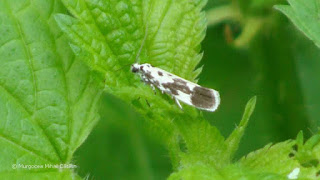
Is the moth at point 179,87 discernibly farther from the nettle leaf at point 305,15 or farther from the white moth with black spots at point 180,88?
the nettle leaf at point 305,15

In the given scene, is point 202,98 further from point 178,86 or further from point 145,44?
point 145,44

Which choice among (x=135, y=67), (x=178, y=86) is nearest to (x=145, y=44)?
(x=135, y=67)

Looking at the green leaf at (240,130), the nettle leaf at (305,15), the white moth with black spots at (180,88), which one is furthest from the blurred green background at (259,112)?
the green leaf at (240,130)

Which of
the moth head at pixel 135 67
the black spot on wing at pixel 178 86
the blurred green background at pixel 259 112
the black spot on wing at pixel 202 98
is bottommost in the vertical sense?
the blurred green background at pixel 259 112

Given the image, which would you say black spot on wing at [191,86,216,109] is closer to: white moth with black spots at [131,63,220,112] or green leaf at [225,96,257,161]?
white moth with black spots at [131,63,220,112]

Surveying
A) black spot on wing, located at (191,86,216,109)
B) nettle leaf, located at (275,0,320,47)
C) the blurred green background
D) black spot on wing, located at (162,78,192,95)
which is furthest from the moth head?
the blurred green background

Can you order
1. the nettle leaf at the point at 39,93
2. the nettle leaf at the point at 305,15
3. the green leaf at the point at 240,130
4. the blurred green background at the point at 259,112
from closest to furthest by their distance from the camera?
the green leaf at the point at 240,130 → the nettle leaf at the point at 39,93 → the nettle leaf at the point at 305,15 → the blurred green background at the point at 259,112
